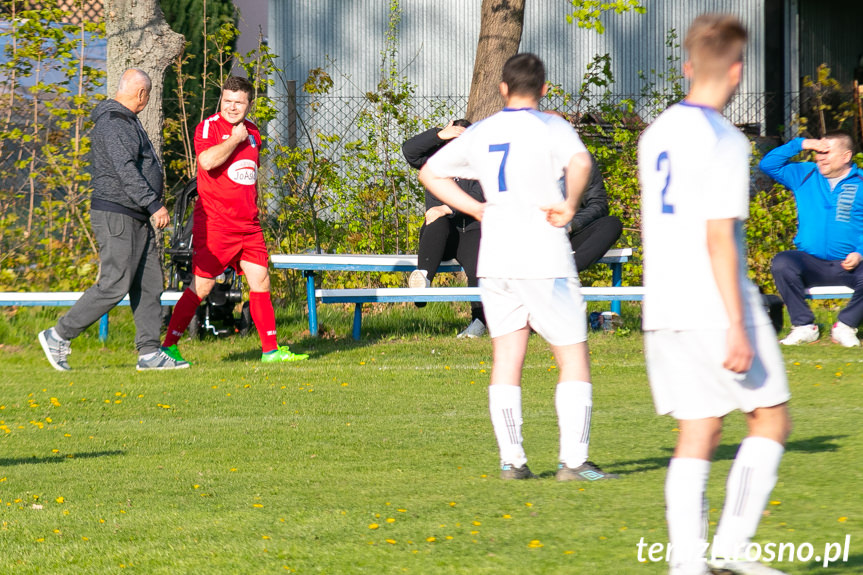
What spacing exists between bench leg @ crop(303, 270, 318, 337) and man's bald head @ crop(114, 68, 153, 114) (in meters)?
2.43

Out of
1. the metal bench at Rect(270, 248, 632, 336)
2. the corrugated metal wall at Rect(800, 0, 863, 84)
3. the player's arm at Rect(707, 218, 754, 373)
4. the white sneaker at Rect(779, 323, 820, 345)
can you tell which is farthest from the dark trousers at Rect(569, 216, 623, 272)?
the corrugated metal wall at Rect(800, 0, 863, 84)

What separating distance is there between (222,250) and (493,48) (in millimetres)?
4700

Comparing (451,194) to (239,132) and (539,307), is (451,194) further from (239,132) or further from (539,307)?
(239,132)

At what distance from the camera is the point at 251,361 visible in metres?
9.02

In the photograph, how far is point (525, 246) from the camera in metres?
4.58

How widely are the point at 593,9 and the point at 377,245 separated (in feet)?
11.1

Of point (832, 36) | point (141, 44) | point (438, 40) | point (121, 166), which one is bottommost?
point (121, 166)

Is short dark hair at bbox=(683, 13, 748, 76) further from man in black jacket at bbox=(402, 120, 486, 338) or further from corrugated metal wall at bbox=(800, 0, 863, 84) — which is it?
corrugated metal wall at bbox=(800, 0, 863, 84)

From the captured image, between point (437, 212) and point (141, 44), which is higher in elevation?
point (141, 44)

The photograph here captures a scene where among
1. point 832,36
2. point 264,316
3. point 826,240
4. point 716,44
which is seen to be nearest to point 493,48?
point 826,240

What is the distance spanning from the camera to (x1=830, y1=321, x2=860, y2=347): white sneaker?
366 inches

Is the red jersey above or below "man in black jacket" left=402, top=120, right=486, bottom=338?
above

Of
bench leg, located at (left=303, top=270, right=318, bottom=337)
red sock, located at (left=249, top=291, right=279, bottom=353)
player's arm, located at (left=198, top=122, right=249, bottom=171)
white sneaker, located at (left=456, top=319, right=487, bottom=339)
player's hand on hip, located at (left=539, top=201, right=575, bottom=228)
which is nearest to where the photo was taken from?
player's hand on hip, located at (left=539, top=201, right=575, bottom=228)

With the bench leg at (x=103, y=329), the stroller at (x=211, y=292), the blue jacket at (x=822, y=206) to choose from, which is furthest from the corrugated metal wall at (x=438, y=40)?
the blue jacket at (x=822, y=206)
